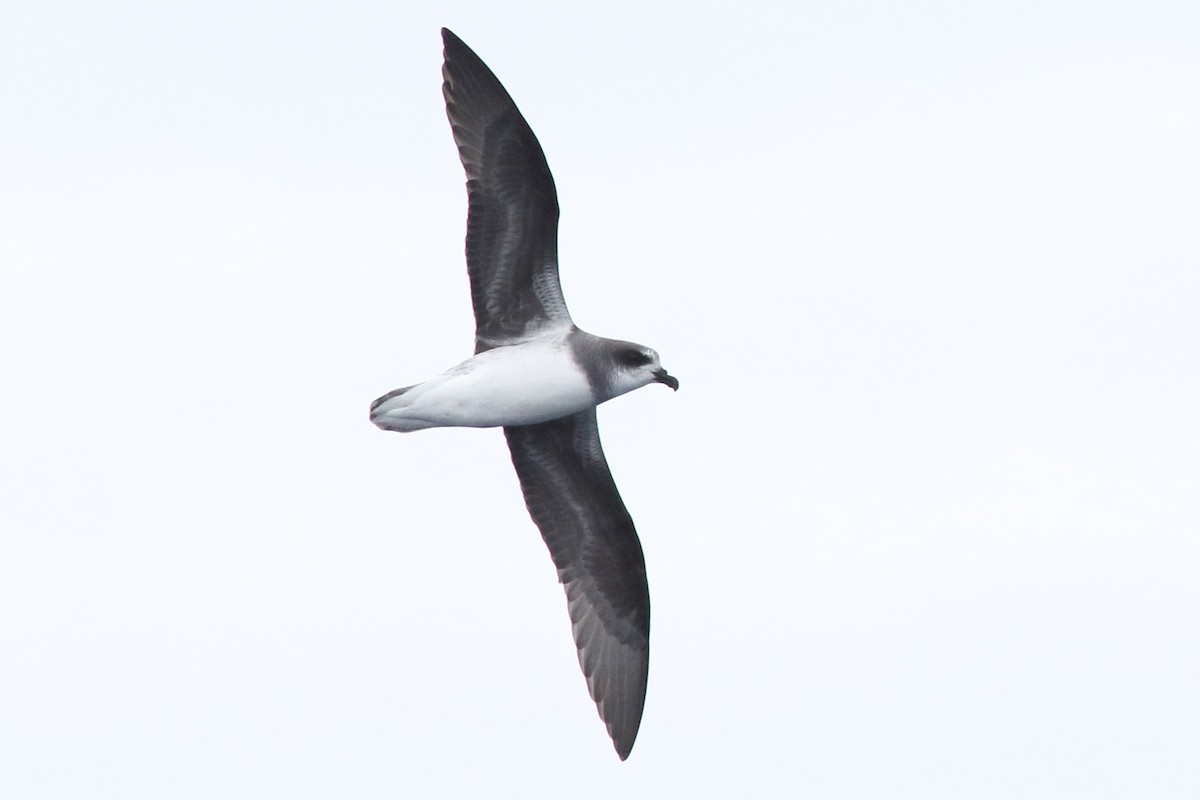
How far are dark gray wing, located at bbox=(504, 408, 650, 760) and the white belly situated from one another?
4.60 ft

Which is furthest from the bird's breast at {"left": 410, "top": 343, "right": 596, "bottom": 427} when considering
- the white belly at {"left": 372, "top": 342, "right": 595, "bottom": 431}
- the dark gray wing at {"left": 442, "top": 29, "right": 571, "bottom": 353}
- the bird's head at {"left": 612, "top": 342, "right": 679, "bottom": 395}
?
the dark gray wing at {"left": 442, "top": 29, "right": 571, "bottom": 353}

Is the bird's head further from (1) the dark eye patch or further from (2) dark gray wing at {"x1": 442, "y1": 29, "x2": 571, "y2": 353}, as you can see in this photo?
(2) dark gray wing at {"x1": 442, "y1": 29, "x2": 571, "y2": 353}

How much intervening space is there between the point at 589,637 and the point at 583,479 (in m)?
1.70

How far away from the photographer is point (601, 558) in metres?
21.0

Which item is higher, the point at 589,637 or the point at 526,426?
the point at 526,426

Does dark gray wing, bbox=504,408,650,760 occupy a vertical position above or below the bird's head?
below

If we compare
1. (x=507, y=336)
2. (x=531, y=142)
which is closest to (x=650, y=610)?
(x=507, y=336)

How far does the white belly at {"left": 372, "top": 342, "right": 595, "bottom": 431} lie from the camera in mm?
18812

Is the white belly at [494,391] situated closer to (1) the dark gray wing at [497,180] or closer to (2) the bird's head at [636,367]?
(2) the bird's head at [636,367]

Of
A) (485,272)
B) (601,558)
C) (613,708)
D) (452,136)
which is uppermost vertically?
(452,136)

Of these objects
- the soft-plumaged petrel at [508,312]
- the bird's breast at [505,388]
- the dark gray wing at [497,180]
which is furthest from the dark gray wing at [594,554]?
the dark gray wing at [497,180]

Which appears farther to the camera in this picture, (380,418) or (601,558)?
(601,558)

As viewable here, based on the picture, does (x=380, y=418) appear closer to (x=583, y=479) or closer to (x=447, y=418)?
(x=447, y=418)

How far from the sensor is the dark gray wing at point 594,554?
67.7 ft
